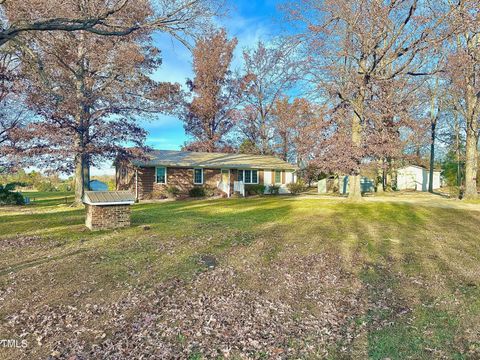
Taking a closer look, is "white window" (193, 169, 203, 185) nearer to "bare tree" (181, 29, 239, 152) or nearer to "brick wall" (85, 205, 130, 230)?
"bare tree" (181, 29, 239, 152)

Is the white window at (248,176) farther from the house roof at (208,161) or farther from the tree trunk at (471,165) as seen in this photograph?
the tree trunk at (471,165)

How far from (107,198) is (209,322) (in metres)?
6.61

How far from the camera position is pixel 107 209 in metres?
9.21

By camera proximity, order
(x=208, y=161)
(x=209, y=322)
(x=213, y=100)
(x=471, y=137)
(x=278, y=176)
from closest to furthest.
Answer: (x=209, y=322), (x=471, y=137), (x=208, y=161), (x=278, y=176), (x=213, y=100)

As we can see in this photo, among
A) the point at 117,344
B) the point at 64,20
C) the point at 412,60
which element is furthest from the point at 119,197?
the point at 412,60

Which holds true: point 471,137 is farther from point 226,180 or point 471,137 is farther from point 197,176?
point 197,176

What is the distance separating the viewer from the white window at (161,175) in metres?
22.0

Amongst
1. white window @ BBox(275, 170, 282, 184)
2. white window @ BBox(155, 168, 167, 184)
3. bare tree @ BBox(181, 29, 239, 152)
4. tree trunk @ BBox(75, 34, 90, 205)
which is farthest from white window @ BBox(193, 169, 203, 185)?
bare tree @ BBox(181, 29, 239, 152)

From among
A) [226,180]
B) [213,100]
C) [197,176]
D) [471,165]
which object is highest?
[213,100]

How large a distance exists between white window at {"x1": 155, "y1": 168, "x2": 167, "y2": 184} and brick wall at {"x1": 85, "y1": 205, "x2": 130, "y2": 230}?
12696mm

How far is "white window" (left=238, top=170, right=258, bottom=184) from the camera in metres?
25.6

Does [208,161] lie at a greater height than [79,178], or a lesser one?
greater

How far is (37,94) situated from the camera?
14172 mm

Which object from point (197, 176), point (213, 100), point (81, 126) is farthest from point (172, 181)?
point (213, 100)
